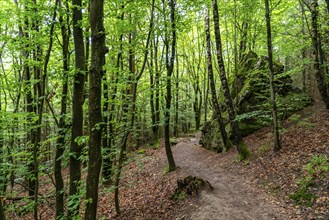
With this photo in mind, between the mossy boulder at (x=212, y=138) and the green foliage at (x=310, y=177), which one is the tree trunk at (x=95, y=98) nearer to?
the green foliage at (x=310, y=177)

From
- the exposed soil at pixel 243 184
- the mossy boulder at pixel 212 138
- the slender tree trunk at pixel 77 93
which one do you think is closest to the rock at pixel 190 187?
the exposed soil at pixel 243 184

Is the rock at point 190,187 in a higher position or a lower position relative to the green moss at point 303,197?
Answer: lower

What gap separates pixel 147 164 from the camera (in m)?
14.0

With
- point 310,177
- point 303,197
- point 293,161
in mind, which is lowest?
point 303,197

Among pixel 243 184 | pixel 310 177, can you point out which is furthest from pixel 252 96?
pixel 310 177

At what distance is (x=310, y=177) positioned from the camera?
6676mm

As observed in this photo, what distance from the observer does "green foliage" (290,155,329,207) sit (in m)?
6.06

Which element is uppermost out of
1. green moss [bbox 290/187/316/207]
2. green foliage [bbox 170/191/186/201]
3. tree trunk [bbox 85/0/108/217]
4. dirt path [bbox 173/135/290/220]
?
tree trunk [bbox 85/0/108/217]

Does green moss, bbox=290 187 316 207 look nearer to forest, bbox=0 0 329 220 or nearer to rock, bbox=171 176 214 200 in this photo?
forest, bbox=0 0 329 220

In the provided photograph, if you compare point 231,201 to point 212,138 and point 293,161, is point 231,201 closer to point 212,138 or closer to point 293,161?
point 293,161

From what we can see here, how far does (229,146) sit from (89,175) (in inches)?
415

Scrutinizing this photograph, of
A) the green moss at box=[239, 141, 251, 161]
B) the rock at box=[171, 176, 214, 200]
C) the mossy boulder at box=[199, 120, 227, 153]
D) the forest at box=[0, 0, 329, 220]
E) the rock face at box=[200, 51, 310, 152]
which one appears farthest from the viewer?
the mossy boulder at box=[199, 120, 227, 153]

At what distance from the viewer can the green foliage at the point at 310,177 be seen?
6.06 m

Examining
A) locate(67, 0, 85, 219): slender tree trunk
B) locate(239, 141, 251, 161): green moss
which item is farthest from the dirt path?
locate(67, 0, 85, 219): slender tree trunk
